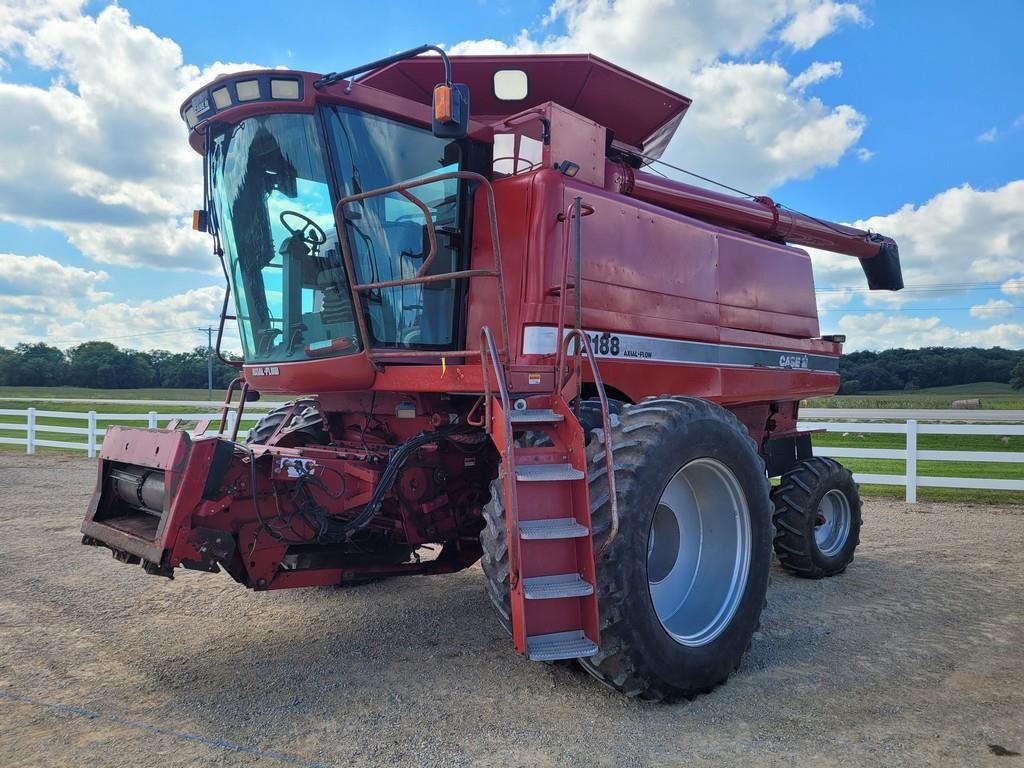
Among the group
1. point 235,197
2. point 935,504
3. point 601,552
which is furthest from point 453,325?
point 935,504

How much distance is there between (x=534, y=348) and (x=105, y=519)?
2.61 m

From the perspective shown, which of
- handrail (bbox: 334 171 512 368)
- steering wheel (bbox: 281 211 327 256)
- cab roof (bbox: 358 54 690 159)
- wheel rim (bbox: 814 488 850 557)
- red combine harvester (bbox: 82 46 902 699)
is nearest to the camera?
red combine harvester (bbox: 82 46 902 699)

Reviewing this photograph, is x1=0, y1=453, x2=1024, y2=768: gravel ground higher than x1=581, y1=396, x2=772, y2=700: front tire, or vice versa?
x1=581, y1=396, x2=772, y2=700: front tire

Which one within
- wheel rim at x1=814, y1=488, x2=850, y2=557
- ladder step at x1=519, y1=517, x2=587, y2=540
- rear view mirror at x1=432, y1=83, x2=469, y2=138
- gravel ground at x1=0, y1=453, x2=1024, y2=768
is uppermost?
rear view mirror at x1=432, y1=83, x2=469, y2=138

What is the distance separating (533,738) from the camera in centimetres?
326

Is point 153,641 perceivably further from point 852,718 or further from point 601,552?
point 852,718

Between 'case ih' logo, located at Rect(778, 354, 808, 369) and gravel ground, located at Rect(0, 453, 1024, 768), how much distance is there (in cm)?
184

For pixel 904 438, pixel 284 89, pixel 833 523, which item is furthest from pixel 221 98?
pixel 904 438

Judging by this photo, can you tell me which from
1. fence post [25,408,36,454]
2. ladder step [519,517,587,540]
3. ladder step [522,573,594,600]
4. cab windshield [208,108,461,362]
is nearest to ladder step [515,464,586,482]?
ladder step [519,517,587,540]

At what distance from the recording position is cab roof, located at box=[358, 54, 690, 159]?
4.89 m

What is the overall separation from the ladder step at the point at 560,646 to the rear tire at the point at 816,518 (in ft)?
11.2

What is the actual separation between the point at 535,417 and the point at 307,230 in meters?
1.80

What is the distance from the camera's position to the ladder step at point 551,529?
331 centimetres

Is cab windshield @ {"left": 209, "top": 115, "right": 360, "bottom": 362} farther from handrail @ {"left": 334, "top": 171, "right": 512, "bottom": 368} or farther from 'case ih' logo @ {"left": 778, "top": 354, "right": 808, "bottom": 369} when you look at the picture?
'case ih' logo @ {"left": 778, "top": 354, "right": 808, "bottom": 369}
